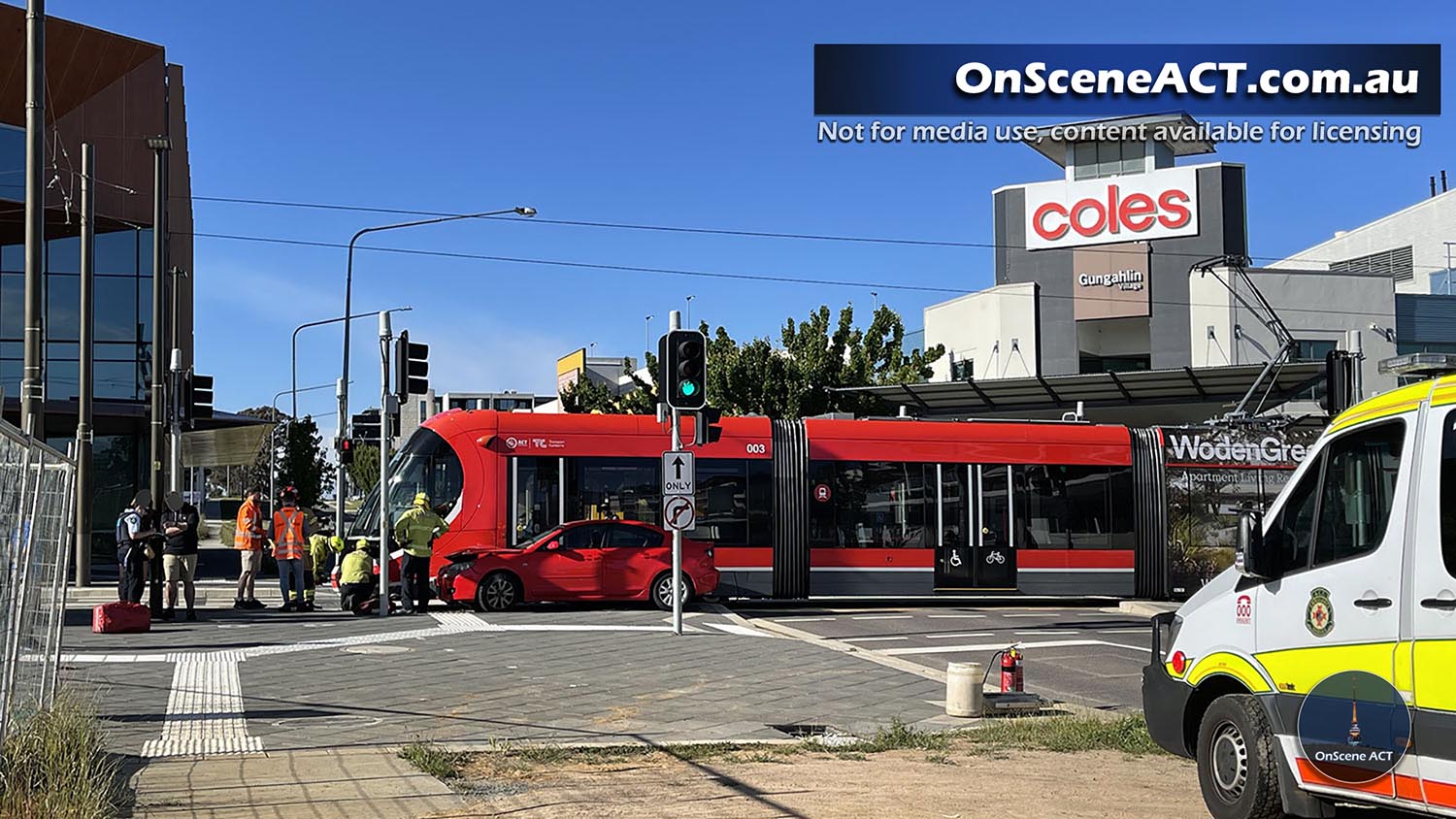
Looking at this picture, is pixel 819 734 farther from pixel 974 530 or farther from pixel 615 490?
pixel 974 530

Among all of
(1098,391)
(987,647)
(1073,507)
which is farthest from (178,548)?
(1098,391)

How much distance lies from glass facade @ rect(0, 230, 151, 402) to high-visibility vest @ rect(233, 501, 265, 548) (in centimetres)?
1844

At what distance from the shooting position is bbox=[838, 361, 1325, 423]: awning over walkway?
3834 cm

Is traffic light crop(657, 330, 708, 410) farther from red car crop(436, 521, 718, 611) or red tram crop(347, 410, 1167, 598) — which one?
red tram crop(347, 410, 1167, 598)

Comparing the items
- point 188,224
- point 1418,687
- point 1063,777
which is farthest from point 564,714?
point 188,224

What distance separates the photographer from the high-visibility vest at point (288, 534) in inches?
839

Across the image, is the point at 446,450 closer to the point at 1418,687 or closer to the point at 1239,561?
the point at 1239,561

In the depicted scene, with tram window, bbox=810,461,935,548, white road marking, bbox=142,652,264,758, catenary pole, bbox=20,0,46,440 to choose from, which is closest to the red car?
tram window, bbox=810,461,935,548

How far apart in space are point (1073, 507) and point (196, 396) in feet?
54.2

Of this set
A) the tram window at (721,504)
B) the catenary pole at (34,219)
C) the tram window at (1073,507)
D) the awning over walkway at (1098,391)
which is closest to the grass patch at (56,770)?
the catenary pole at (34,219)

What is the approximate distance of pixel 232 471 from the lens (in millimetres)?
124188

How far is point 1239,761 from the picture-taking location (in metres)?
7.58

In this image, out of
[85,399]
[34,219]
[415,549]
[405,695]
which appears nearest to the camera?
[405,695]

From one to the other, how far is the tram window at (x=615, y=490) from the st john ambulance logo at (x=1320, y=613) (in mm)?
16777
